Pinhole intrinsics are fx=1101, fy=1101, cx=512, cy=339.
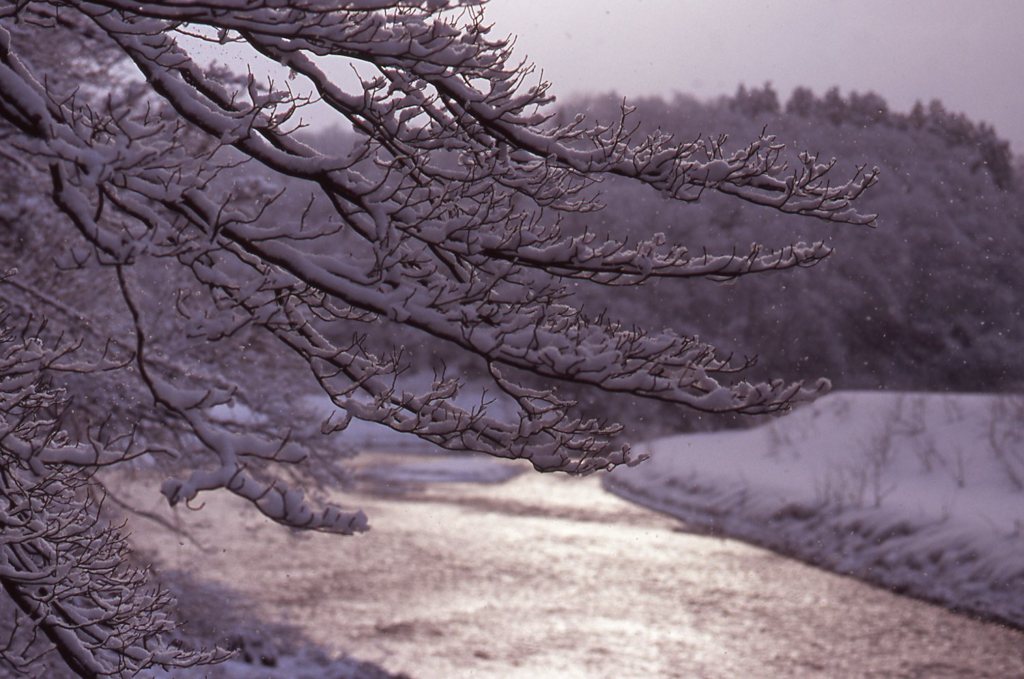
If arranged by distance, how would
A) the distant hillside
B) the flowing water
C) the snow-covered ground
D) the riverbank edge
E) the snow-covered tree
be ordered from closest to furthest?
the snow-covered tree < the flowing water < the riverbank edge < the snow-covered ground < the distant hillside

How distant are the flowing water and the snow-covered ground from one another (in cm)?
60

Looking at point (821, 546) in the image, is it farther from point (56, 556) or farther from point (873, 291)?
point (873, 291)

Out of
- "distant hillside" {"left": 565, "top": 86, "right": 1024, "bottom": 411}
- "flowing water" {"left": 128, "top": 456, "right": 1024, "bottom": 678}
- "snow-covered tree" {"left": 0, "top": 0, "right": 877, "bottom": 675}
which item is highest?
"distant hillside" {"left": 565, "top": 86, "right": 1024, "bottom": 411}

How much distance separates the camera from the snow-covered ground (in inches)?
528

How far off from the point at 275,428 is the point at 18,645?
3118 millimetres

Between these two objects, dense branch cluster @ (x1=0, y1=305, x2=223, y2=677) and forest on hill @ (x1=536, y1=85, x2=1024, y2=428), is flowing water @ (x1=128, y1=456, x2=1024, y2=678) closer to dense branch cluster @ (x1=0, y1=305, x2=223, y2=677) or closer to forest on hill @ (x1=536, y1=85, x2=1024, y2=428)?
dense branch cluster @ (x1=0, y1=305, x2=223, y2=677)

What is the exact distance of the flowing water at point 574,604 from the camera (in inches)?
412

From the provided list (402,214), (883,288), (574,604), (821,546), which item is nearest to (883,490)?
(821,546)

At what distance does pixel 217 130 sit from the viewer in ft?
13.3

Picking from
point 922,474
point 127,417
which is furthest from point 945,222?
point 127,417

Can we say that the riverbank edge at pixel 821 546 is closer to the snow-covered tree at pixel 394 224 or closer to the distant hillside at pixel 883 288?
the snow-covered tree at pixel 394 224

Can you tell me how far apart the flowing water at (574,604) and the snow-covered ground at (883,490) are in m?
0.60

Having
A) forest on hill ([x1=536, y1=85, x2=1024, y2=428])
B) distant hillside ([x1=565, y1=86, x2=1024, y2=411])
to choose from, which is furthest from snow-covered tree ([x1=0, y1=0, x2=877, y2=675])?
forest on hill ([x1=536, y1=85, x2=1024, y2=428])

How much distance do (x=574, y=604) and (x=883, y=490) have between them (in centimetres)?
648
